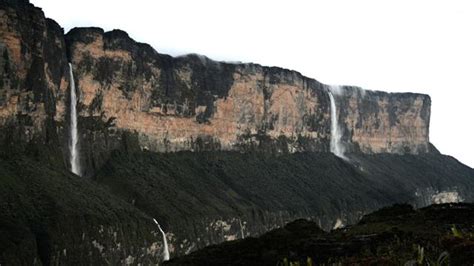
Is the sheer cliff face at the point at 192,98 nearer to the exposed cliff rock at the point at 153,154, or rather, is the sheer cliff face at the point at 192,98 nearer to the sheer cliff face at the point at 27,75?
the exposed cliff rock at the point at 153,154

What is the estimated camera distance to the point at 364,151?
15538cm

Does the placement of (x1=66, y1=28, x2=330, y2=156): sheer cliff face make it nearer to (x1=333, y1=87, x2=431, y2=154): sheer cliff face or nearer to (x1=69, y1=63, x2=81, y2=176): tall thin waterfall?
(x1=69, y1=63, x2=81, y2=176): tall thin waterfall

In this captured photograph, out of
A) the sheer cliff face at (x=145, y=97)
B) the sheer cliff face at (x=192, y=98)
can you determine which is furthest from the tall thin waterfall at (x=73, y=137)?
the sheer cliff face at (x=192, y=98)

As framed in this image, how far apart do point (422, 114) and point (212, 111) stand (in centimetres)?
9483

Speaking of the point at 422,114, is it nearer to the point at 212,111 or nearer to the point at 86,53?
the point at 212,111

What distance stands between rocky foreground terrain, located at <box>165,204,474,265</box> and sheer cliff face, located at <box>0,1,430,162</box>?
43048mm

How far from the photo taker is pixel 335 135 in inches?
5684

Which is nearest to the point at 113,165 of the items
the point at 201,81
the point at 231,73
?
the point at 201,81

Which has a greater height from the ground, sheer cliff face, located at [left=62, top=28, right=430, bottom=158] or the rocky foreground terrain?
sheer cliff face, located at [left=62, top=28, right=430, bottom=158]

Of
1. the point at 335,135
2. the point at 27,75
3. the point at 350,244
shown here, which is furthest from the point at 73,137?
the point at 335,135

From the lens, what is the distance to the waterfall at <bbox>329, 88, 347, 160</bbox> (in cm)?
14288

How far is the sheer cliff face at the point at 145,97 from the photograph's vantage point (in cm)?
6994

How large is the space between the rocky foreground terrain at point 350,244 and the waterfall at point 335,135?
10500 centimetres

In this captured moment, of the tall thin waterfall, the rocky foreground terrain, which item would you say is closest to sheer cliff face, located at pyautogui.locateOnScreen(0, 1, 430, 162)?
the tall thin waterfall
